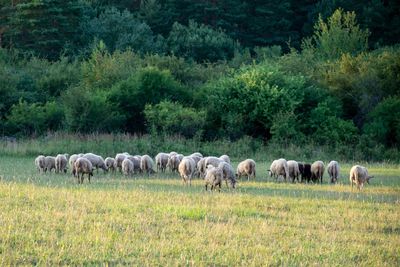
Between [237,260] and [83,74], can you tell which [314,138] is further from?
[237,260]

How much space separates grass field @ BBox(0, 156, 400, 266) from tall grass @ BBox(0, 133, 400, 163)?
1429 cm

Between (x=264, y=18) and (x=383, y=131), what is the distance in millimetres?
33241

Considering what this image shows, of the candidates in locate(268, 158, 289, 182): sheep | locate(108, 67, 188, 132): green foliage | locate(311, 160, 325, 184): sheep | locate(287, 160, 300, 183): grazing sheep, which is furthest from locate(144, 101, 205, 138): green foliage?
locate(311, 160, 325, 184): sheep

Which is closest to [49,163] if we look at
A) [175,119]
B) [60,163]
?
[60,163]

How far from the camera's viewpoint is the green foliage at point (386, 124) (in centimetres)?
4384

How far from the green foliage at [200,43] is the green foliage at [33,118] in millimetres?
24904

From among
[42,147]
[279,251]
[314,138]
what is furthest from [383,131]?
[279,251]

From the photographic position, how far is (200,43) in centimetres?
6862

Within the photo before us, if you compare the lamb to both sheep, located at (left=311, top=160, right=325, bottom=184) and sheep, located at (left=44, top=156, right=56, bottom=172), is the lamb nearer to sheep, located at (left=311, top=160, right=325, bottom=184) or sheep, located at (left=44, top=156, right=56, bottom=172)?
sheep, located at (left=44, top=156, right=56, bottom=172)

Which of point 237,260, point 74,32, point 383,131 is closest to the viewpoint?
point 237,260

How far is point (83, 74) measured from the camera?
5278cm

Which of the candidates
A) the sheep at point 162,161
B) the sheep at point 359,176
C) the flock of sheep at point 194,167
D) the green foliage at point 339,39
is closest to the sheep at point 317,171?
the flock of sheep at point 194,167

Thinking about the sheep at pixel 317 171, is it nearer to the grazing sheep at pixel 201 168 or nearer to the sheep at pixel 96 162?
the grazing sheep at pixel 201 168

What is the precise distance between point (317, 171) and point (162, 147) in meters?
13.4
